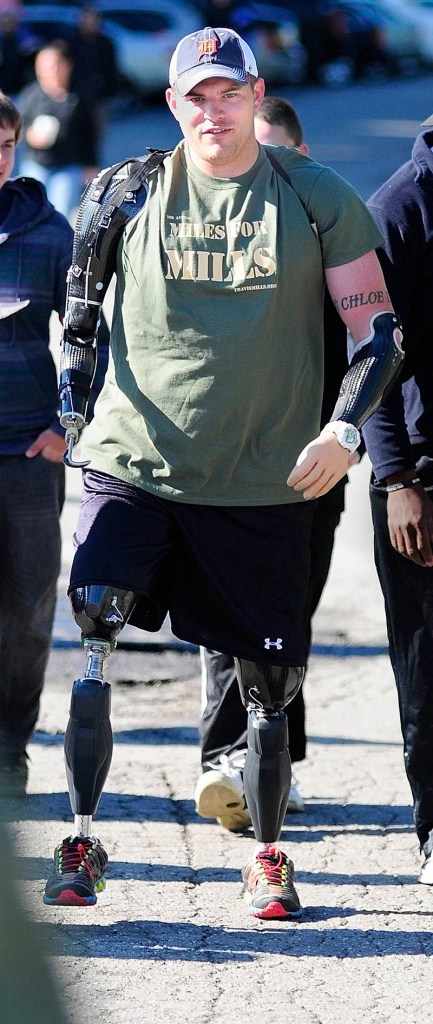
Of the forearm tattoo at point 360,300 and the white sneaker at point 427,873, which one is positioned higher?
the forearm tattoo at point 360,300

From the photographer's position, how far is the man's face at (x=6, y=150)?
172 inches

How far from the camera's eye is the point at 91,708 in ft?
12.0

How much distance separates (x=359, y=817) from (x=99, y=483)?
1.50 m

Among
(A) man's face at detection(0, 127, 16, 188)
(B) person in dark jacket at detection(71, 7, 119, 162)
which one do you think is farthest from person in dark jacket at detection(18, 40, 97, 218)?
(A) man's face at detection(0, 127, 16, 188)

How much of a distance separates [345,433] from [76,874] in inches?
46.1

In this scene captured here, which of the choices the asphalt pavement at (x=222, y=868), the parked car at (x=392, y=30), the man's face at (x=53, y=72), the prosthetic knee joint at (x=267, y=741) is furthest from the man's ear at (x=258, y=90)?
the parked car at (x=392, y=30)

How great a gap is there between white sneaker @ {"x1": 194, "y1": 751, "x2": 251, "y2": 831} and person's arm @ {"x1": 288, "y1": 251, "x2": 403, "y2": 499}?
1199mm

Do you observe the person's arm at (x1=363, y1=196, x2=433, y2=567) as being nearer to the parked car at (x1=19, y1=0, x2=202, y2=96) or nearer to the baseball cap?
the baseball cap

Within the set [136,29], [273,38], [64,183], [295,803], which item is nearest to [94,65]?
[64,183]

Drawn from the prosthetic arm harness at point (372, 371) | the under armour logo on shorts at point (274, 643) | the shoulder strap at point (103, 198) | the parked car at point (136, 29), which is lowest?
the under armour logo on shorts at point (274, 643)

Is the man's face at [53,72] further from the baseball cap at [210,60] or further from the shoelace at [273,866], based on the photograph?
the shoelace at [273,866]

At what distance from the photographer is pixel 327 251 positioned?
11.8 feet

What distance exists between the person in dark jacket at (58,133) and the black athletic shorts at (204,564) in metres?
8.87

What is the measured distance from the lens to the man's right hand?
155 inches
